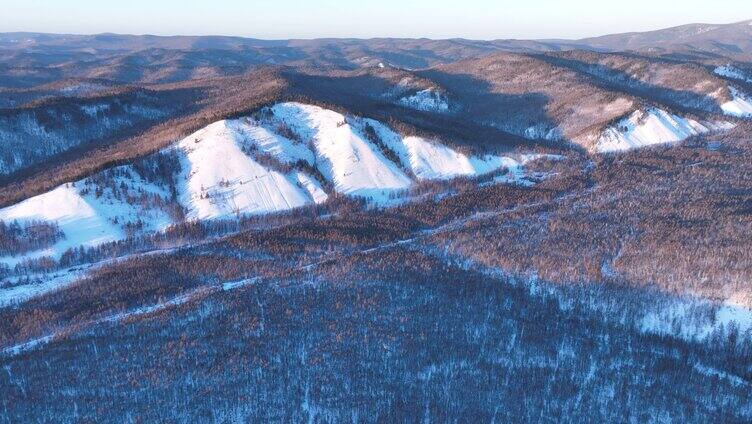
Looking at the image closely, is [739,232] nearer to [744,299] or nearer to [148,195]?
[744,299]

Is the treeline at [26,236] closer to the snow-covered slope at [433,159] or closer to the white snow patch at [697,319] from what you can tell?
the snow-covered slope at [433,159]

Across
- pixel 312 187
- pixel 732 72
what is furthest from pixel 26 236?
pixel 732 72

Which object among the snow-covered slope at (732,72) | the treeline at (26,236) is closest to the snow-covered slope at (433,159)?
the treeline at (26,236)

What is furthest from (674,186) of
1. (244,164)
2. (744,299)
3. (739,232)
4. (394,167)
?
(244,164)

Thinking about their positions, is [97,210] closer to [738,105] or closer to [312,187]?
[312,187]

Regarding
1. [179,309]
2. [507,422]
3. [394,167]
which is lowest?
[507,422]
